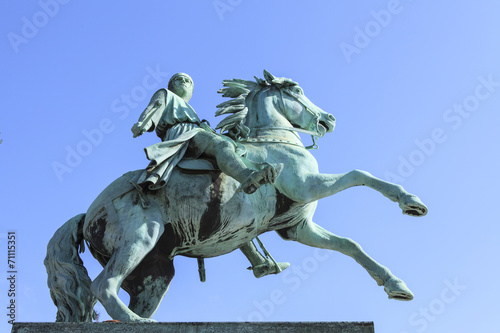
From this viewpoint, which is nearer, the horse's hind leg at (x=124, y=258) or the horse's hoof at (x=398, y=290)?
the horse's hind leg at (x=124, y=258)

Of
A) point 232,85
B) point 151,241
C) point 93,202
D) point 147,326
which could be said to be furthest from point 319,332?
point 232,85

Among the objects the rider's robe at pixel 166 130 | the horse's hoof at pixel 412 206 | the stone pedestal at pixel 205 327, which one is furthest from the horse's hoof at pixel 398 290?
the rider's robe at pixel 166 130

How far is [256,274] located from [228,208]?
134 cm

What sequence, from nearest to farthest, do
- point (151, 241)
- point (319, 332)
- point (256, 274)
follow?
point (319, 332) < point (151, 241) < point (256, 274)

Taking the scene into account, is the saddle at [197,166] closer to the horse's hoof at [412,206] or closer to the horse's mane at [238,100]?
the horse's mane at [238,100]

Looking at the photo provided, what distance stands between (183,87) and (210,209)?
191 cm

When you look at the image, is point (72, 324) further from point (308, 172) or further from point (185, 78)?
point (185, 78)

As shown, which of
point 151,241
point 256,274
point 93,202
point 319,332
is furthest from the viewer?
point 256,274

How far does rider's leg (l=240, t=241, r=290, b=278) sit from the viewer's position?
940cm

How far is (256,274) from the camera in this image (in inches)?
371

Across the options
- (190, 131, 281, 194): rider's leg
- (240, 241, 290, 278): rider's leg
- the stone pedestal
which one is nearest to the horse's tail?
the stone pedestal

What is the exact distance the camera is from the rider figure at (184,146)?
8.14 meters

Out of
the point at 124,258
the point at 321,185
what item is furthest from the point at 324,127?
the point at 124,258

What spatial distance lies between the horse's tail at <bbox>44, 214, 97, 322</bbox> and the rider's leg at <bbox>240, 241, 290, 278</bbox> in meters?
1.98
